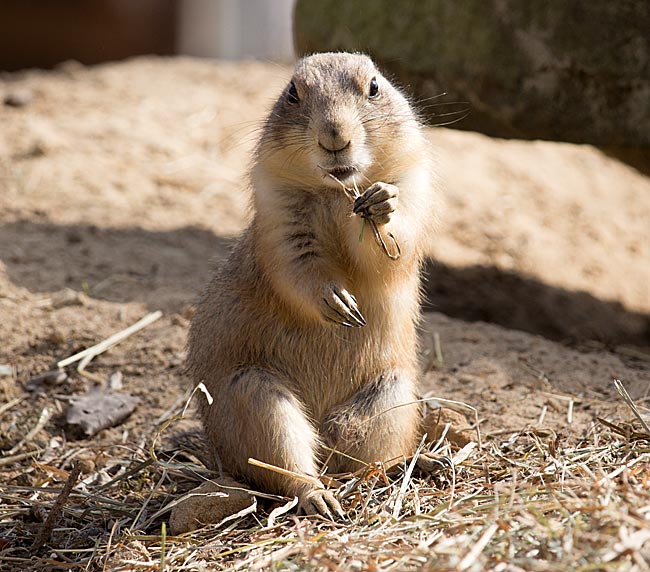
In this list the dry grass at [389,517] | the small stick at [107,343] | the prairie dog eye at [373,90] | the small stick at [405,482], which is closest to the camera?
the dry grass at [389,517]

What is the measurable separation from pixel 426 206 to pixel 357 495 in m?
1.34

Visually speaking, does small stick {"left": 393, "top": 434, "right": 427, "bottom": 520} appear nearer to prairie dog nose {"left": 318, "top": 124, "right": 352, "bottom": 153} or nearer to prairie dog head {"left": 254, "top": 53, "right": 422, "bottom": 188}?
prairie dog head {"left": 254, "top": 53, "right": 422, "bottom": 188}

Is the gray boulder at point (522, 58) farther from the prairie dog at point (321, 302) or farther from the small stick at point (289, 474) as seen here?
the small stick at point (289, 474)

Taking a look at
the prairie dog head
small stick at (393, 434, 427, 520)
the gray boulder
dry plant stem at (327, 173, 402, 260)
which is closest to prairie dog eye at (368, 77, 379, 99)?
the prairie dog head

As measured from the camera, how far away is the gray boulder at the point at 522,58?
638 cm

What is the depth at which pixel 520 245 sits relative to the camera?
7.90m

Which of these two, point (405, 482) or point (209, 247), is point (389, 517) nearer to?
→ point (405, 482)

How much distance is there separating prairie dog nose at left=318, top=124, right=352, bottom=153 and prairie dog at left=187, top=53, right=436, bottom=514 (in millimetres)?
80

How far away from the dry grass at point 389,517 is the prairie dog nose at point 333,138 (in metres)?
1.40

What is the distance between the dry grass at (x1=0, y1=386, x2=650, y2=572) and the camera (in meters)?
2.92

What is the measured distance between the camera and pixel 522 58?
6590 millimetres

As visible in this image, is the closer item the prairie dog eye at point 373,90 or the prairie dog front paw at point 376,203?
the prairie dog front paw at point 376,203

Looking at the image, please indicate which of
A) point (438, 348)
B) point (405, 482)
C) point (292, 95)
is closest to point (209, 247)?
point (438, 348)

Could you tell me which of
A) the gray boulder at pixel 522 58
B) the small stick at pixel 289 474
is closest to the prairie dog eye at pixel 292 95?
the small stick at pixel 289 474
